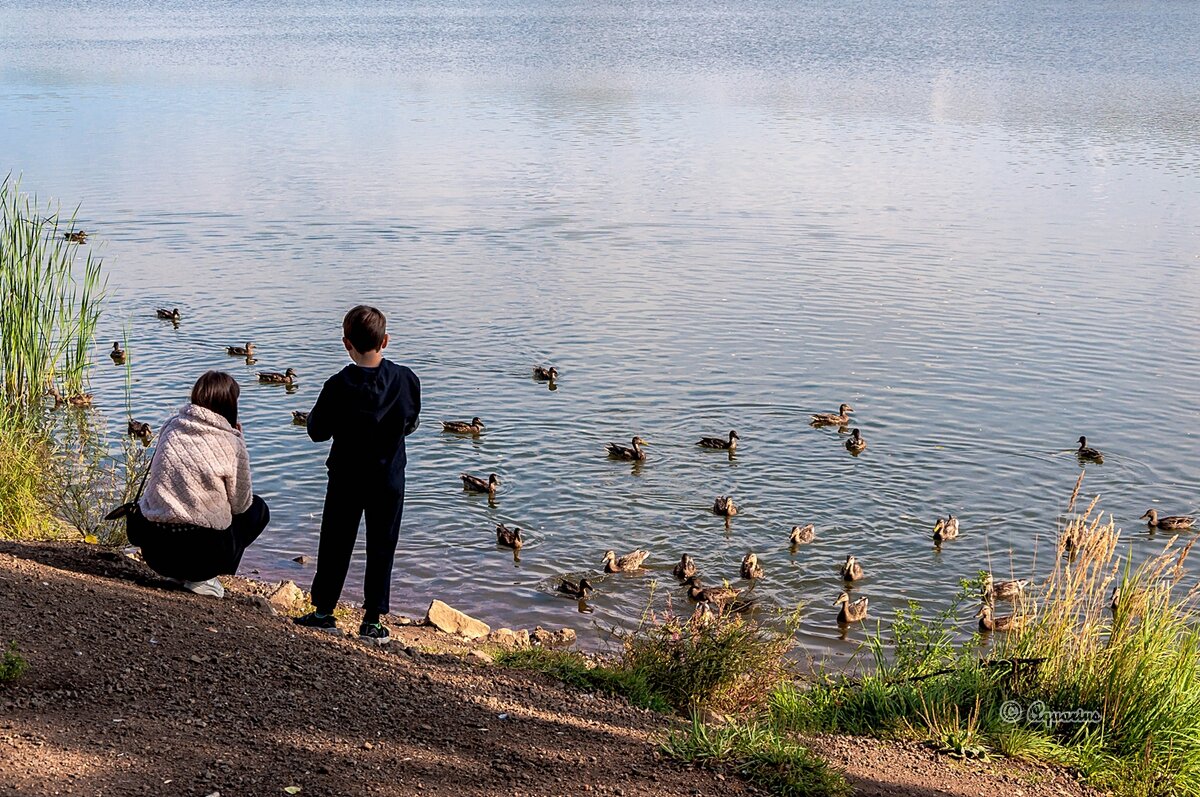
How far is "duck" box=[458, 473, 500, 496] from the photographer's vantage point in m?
14.5

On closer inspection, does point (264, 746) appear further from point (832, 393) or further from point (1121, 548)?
point (832, 393)

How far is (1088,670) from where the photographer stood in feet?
25.7

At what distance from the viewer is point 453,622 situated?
10.8 meters

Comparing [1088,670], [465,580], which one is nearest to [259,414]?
[465,580]

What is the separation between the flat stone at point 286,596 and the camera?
1005cm

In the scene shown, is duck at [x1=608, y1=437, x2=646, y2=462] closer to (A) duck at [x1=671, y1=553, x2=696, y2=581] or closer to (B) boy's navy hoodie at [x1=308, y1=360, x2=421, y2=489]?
(A) duck at [x1=671, y1=553, x2=696, y2=581]

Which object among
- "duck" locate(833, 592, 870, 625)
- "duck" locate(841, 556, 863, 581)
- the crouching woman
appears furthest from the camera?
"duck" locate(841, 556, 863, 581)

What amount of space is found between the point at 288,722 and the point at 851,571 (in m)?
6.96

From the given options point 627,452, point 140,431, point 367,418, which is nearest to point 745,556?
point 627,452

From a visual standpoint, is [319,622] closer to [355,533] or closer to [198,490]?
[355,533]

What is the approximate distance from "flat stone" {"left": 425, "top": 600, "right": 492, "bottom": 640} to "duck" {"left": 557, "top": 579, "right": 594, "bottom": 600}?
53.1 inches

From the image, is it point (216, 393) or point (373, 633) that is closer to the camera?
point (216, 393)

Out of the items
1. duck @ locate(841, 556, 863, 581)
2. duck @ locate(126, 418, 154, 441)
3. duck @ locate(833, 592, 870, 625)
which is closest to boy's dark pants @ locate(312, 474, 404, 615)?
duck @ locate(833, 592, 870, 625)

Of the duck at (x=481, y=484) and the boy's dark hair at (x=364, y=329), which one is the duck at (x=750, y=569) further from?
the boy's dark hair at (x=364, y=329)
